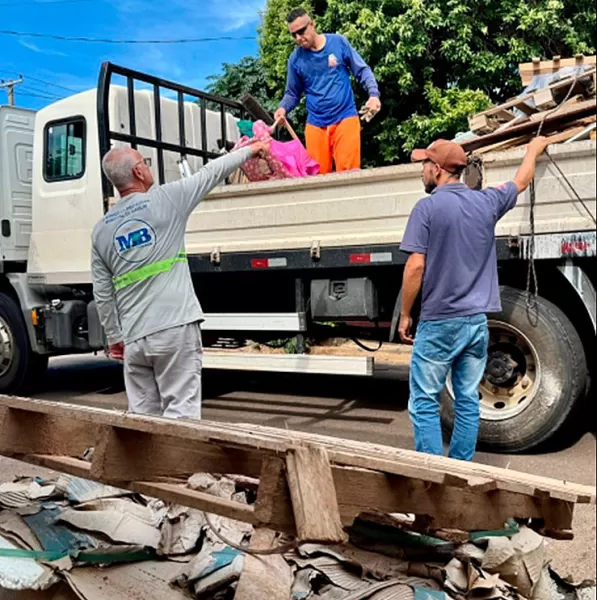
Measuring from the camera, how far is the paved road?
4.94 m

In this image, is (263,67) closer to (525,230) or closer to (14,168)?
(14,168)

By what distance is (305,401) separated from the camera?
6.29m

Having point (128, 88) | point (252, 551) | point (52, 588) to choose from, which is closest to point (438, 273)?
point (252, 551)

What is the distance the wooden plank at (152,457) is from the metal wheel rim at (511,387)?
246cm

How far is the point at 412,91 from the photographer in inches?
303

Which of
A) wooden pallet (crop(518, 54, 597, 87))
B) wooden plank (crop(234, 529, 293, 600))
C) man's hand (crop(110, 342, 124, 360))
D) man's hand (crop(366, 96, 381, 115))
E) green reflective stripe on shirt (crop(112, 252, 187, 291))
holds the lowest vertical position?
wooden plank (crop(234, 529, 293, 600))

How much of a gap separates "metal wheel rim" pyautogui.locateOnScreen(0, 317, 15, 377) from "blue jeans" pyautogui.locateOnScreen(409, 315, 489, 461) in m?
4.50

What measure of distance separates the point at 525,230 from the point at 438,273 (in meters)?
1.11

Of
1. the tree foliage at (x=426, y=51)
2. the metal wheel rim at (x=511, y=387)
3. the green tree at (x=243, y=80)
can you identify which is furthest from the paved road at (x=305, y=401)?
the green tree at (x=243, y=80)

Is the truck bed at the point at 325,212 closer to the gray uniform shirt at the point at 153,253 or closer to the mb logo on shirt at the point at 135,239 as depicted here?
the gray uniform shirt at the point at 153,253

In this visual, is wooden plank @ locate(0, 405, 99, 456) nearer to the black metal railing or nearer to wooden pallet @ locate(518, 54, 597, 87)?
wooden pallet @ locate(518, 54, 597, 87)

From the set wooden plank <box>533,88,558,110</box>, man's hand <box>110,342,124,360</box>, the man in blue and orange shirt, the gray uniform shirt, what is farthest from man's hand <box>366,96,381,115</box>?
man's hand <box>110,342,124,360</box>

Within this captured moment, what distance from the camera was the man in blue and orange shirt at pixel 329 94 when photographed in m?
5.59

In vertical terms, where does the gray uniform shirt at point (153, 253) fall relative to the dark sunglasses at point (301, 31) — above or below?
below
